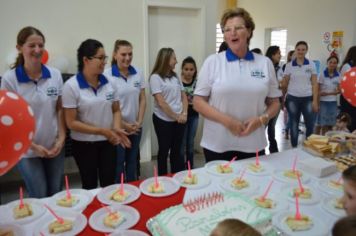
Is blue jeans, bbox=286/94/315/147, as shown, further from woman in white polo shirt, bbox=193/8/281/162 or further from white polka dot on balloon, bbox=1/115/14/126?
white polka dot on balloon, bbox=1/115/14/126

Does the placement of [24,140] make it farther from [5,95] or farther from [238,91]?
[238,91]

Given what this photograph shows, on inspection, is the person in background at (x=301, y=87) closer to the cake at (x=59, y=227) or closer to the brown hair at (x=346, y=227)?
the brown hair at (x=346, y=227)

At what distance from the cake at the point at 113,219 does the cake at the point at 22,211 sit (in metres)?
0.31

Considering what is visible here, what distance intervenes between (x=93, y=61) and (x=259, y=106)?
113 centimetres

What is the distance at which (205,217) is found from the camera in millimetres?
1051

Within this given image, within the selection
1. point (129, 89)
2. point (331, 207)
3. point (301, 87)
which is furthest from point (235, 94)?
point (301, 87)

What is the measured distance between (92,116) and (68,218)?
3.16 feet

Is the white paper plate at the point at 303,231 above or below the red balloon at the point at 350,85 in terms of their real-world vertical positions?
below

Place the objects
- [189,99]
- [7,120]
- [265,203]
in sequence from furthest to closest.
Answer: [189,99] < [265,203] < [7,120]

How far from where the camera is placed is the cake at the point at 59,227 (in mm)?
1078

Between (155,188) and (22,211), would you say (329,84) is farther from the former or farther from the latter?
(22,211)

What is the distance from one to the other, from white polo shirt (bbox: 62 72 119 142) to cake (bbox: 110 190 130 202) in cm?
78

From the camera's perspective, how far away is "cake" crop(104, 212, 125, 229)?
1.12m

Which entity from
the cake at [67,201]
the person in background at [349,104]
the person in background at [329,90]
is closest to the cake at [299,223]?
the cake at [67,201]
